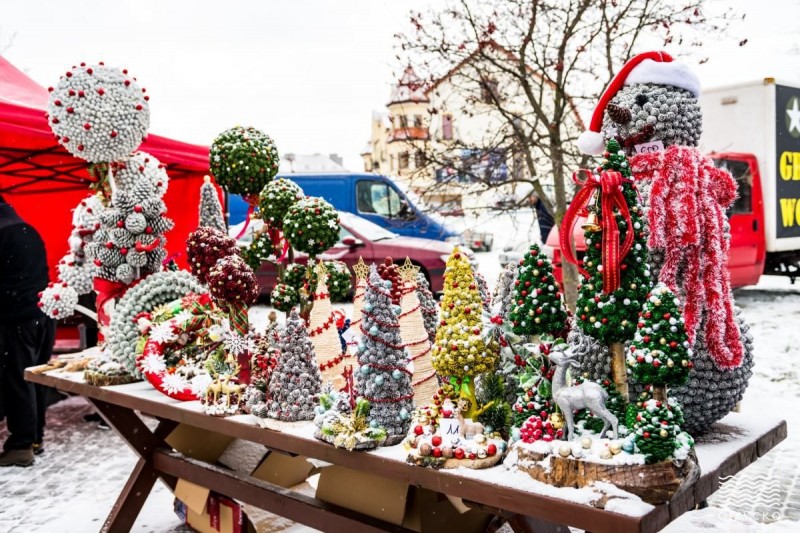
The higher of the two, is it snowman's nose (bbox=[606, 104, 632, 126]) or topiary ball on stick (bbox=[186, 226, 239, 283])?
snowman's nose (bbox=[606, 104, 632, 126])

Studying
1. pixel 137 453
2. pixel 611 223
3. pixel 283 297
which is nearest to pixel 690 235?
pixel 611 223

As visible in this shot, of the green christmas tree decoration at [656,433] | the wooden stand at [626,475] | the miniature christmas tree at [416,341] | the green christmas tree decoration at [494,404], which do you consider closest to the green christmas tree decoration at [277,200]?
the miniature christmas tree at [416,341]

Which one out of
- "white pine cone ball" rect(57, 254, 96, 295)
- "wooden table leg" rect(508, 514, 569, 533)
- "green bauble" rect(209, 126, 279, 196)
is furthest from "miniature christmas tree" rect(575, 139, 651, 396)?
"white pine cone ball" rect(57, 254, 96, 295)

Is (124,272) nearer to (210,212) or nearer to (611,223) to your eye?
(210,212)

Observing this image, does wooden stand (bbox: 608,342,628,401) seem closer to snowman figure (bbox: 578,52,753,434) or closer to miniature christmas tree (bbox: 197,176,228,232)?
snowman figure (bbox: 578,52,753,434)

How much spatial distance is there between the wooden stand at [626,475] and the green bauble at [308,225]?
1404 millimetres

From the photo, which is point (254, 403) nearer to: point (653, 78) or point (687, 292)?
point (687, 292)

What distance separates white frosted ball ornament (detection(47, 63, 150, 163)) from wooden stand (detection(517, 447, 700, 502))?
2.36 m

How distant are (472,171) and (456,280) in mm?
3729

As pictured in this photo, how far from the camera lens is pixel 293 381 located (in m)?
2.32

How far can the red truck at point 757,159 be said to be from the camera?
824 cm

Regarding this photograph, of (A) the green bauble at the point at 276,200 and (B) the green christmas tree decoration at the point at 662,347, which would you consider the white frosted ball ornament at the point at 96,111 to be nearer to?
(A) the green bauble at the point at 276,200

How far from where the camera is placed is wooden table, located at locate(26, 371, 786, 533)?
1.57m

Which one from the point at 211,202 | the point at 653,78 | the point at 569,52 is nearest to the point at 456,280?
the point at 653,78
